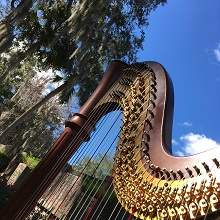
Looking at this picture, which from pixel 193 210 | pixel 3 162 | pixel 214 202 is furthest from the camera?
pixel 3 162

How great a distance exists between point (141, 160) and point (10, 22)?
1182 cm

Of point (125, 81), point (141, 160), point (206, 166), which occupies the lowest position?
point (206, 166)

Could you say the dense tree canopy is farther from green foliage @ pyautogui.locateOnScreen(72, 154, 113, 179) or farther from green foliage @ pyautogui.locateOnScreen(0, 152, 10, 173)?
green foliage @ pyautogui.locateOnScreen(72, 154, 113, 179)

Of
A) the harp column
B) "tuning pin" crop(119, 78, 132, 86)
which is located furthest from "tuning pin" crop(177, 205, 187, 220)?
"tuning pin" crop(119, 78, 132, 86)

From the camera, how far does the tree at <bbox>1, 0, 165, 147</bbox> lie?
52.4 feet

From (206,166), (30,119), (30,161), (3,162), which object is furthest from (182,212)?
(30,119)

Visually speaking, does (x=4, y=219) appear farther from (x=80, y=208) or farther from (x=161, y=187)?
(x=161, y=187)

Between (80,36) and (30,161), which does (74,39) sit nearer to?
(80,36)

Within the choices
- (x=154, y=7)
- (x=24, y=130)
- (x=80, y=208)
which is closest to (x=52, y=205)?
(x=80, y=208)

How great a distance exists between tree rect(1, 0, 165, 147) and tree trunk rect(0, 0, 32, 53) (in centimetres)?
173

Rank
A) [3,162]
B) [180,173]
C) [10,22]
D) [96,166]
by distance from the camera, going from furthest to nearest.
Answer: [3,162], [10,22], [96,166], [180,173]

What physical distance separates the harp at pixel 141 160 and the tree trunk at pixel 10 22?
10.5m

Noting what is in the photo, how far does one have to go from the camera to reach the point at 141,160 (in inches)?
104

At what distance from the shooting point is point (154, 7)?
17.1 meters
